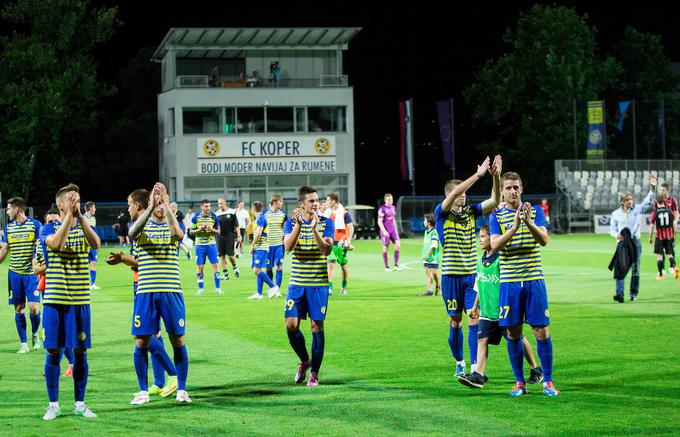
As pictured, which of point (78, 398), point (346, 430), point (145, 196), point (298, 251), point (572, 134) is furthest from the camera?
point (572, 134)

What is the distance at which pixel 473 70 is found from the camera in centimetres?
8206

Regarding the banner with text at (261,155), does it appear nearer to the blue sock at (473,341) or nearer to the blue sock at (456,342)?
the blue sock at (473,341)

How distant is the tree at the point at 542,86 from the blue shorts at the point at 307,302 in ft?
199

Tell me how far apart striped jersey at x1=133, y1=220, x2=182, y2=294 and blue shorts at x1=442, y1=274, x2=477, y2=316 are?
2880mm

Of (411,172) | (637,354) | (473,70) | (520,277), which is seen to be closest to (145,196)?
(520,277)

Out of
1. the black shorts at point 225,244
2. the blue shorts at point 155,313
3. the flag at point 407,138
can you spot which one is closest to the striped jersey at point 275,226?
the black shorts at point 225,244

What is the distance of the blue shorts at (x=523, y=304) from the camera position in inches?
374

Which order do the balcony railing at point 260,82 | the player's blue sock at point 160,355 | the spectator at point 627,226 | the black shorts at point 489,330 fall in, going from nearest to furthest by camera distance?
1. the player's blue sock at point 160,355
2. the black shorts at point 489,330
3. the spectator at point 627,226
4. the balcony railing at point 260,82

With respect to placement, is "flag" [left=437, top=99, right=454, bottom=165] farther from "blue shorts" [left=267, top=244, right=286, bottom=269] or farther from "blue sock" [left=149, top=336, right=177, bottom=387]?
"blue sock" [left=149, top=336, right=177, bottom=387]

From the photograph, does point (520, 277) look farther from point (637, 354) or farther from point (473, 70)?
point (473, 70)

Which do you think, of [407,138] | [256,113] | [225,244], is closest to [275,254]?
[225,244]

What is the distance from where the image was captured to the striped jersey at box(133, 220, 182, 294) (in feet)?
31.8

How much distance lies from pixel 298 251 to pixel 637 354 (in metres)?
4.82

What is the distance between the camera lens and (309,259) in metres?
10.8
